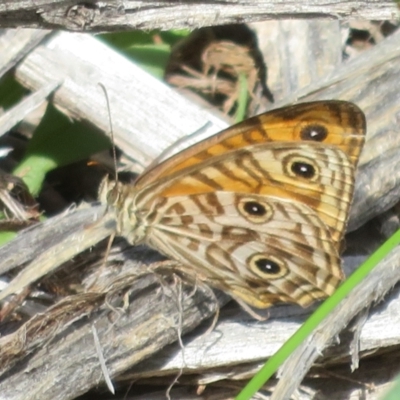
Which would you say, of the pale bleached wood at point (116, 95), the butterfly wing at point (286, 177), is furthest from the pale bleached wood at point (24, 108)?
the butterfly wing at point (286, 177)

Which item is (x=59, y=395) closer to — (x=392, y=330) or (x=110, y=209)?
(x=110, y=209)

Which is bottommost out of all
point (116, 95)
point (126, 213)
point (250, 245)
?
point (250, 245)

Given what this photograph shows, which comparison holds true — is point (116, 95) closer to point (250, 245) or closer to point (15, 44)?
point (15, 44)

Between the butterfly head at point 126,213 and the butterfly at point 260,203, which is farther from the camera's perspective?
the butterfly head at point 126,213

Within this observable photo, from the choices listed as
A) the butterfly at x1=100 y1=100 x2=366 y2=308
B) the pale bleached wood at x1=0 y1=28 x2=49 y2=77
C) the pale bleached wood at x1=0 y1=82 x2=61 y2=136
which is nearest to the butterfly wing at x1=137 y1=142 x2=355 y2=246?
the butterfly at x1=100 y1=100 x2=366 y2=308

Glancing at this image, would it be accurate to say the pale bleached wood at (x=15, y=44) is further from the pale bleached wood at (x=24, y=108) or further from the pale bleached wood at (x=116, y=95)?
the pale bleached wood at (x=24, y=108)

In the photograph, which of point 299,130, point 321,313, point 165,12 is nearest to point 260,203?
point 299,130

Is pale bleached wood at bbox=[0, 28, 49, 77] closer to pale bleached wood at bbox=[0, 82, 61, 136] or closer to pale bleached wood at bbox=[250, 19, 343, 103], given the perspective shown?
pale bleached wood at bbox=[0, 82, 61, 136]
